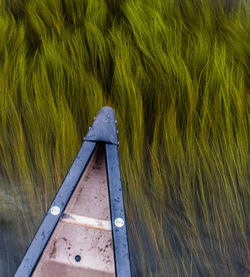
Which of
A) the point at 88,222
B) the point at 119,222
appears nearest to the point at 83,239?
the point at 88,222

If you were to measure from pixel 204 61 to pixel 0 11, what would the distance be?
1053mm

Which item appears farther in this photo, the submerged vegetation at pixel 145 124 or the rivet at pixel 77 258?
the submerged vegetation at pixel 145 124

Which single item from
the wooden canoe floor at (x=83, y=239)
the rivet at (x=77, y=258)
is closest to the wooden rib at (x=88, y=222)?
the wooden canoe floor at (x=83, y=239)

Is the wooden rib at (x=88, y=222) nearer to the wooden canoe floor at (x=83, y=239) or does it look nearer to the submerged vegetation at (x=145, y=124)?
the wooden canoe floor at (x=83, y=239)

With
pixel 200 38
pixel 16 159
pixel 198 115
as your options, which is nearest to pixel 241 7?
pixel 200 38

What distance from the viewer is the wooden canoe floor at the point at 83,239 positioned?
40.9 inches

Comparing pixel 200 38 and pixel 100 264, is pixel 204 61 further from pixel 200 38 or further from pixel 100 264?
pixel 100 264

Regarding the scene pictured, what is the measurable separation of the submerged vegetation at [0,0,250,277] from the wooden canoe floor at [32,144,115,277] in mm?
315

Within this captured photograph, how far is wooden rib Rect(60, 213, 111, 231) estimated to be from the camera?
3.46 feet

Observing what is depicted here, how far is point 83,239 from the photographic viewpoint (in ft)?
3.50

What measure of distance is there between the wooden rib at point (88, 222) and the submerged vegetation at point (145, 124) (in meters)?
0.33

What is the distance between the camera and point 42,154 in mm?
1430

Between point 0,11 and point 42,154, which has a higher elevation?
point 0,11

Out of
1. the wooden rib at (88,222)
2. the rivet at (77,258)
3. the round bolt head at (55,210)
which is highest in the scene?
the round bolt head at (55,210)
